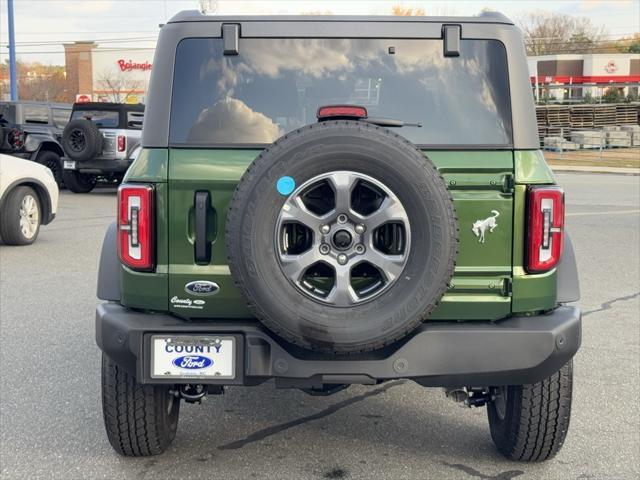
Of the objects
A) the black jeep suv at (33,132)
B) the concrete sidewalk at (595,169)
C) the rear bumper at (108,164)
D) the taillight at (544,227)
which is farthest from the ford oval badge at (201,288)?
the concrete sidewalk at (595,169)

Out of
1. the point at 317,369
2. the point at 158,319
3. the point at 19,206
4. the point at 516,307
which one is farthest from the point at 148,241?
the point at 19,206

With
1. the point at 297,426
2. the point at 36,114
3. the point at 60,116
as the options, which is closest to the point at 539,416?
the point at 297,426

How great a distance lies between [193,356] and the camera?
358 centimetres

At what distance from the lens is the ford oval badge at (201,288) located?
3672 mm

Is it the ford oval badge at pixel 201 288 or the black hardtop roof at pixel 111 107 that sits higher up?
the black hardtop roof at pixel 111 107

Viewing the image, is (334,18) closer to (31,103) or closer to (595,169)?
(31,103)

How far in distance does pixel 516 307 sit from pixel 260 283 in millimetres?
1089

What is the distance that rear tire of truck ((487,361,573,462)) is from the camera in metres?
3.93

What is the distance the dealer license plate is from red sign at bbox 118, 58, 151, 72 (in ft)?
270

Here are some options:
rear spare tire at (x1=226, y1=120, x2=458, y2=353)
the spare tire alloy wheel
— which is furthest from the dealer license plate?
the spare tire alloy wheel

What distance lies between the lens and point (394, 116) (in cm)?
383

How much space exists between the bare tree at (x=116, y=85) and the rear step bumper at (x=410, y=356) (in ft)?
260

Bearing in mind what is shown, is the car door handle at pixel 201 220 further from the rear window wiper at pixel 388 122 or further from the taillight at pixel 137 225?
the rear window wiper at pixel 388 122

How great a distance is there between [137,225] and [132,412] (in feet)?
2.80
